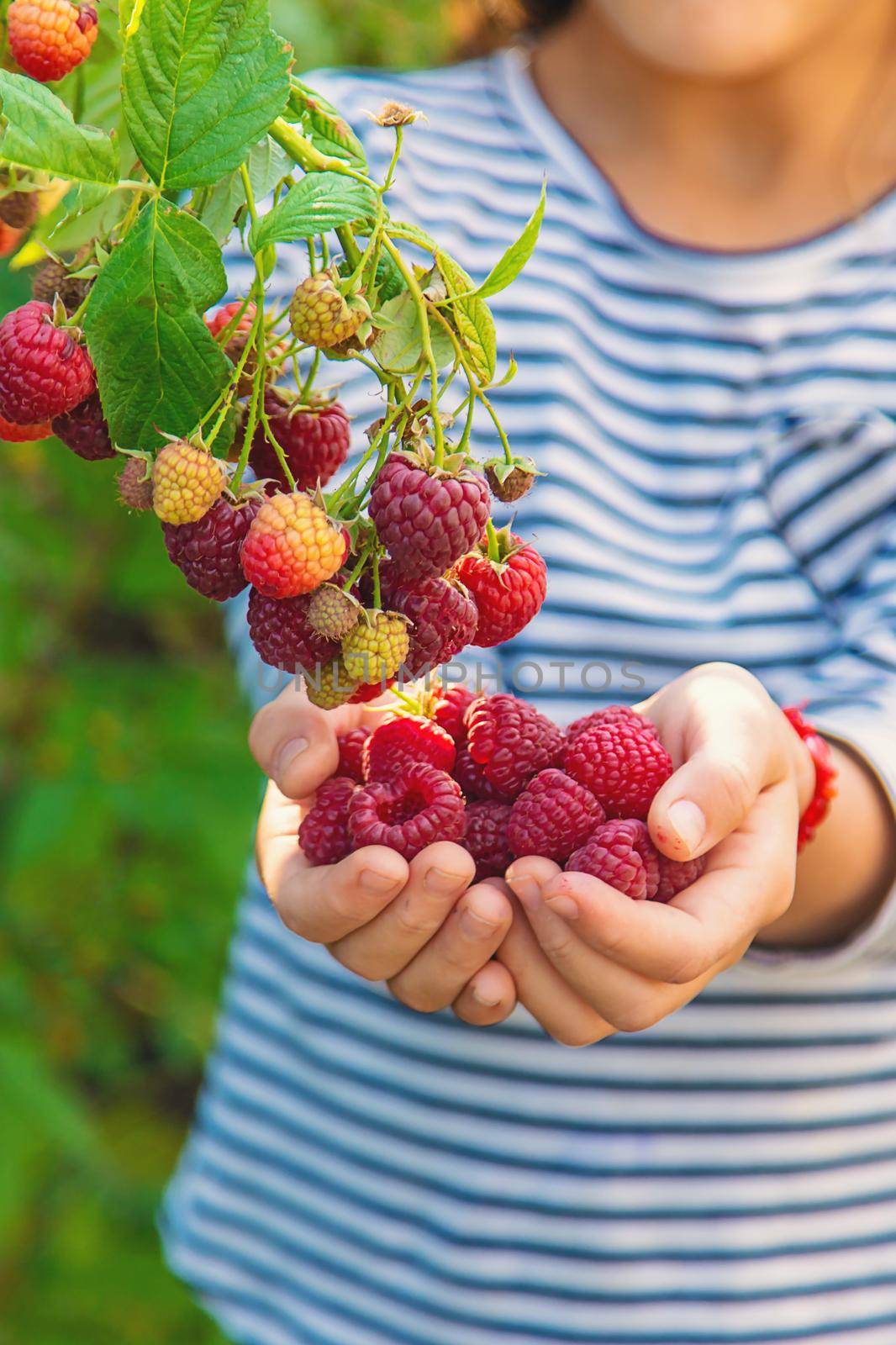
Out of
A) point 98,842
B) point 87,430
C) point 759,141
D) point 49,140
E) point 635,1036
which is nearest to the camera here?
point 49,140

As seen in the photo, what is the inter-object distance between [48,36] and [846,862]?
0.72 metres

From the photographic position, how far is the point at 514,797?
77cm

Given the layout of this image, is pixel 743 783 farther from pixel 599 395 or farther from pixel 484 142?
pixel 484 142

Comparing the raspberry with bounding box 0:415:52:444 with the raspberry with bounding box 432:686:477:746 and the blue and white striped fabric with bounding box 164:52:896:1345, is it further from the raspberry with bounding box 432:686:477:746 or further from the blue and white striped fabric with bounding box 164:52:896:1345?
the blue and white striped fabric with bounding box 164:52:896:1345

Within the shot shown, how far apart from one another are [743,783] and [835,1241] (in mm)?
580

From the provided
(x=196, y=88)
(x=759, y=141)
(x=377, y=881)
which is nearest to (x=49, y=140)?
(x=196, y=88)

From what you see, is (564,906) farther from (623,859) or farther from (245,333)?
(245,333)

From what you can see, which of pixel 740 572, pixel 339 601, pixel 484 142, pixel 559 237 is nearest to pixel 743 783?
pixel 339 601

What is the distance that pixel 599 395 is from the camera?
1179 millimetres

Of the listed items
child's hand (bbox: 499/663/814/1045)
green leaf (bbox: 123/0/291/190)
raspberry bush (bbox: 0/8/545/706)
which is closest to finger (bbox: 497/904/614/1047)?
child's hand (bbox: 499/663/814/1045)

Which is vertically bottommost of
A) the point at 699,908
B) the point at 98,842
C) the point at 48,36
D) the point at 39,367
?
the point at 98,842

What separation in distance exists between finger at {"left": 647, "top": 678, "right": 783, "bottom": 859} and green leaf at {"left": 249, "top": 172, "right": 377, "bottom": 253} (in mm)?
357

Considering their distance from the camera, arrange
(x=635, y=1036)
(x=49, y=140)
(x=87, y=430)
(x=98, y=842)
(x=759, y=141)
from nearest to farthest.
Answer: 1. (x=49, y=140)
2. (x=87, y=430)
3. (x=635, y=1036)
4. (x=759, y=141)
5. (x=98, y=842)

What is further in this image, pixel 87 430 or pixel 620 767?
pixel 620 767
